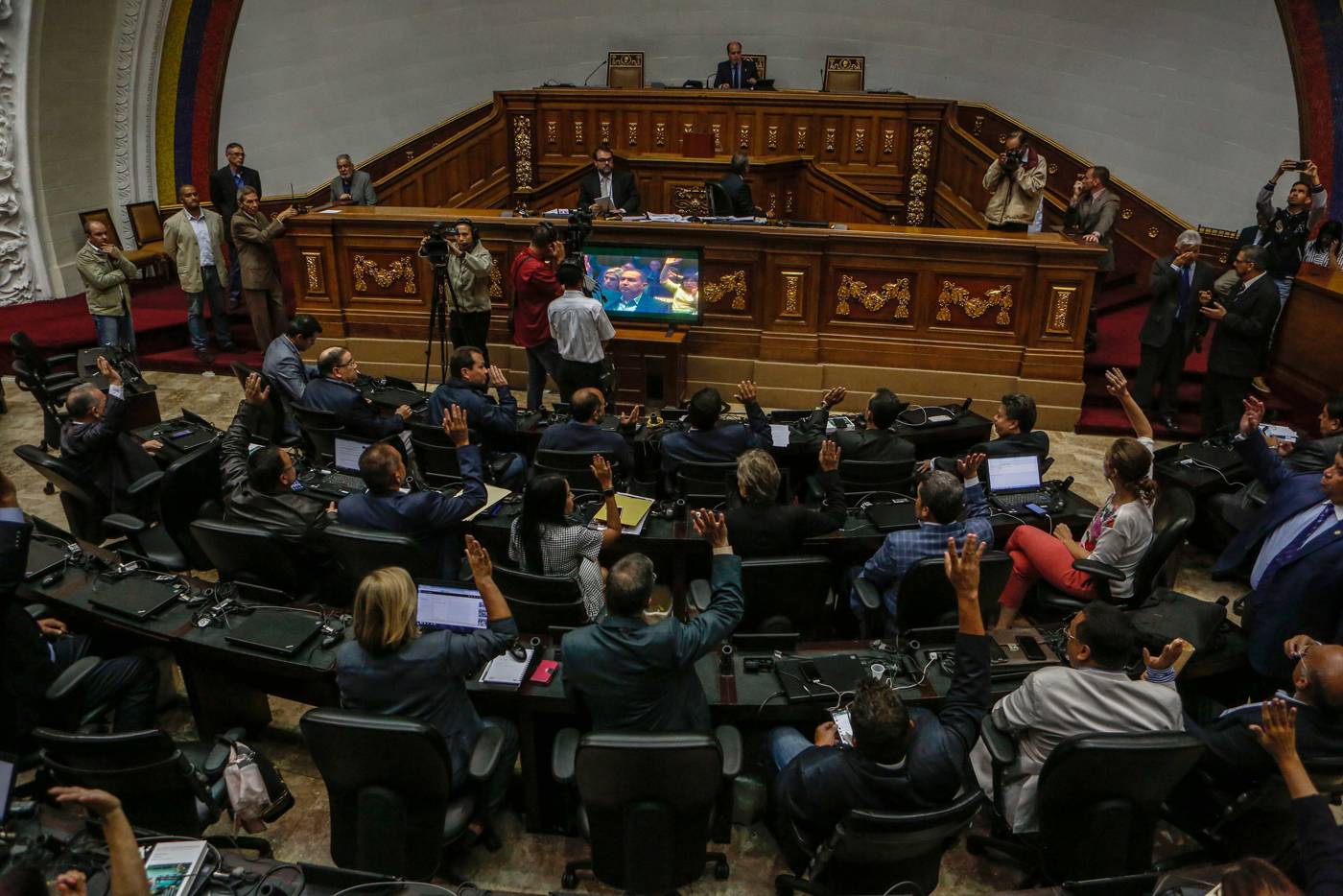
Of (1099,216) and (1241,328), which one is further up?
(1099,216)

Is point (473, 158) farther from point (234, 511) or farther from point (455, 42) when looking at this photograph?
point (234, 511)

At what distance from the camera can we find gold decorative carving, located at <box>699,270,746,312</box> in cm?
690

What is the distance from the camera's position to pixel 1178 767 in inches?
95.9

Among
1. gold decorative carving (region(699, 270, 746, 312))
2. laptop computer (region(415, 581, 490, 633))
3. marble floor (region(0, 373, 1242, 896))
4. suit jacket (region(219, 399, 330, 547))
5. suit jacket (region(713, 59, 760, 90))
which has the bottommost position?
marble floor (region(0, 373, 1242, 896))

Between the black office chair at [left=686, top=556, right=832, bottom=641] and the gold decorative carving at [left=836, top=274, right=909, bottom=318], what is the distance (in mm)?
3779

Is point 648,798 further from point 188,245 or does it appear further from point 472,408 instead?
point 188,245

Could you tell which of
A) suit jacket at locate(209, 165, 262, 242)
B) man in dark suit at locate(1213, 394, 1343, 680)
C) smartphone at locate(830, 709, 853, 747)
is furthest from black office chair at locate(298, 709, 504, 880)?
suit jacket at locate(209, 165, 262, 242)

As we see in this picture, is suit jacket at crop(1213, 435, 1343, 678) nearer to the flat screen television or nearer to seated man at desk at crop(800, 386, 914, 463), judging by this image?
seated man at desk at crop(800, 386, 914, 463)

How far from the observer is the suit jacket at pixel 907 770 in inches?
92.0

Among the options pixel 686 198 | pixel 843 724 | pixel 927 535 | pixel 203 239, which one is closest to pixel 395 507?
pixel 843 724

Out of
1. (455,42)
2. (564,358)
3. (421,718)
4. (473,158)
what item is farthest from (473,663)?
(455,42)

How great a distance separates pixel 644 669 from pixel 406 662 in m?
0.69

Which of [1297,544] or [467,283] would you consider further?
[467,283]

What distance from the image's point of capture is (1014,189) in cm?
717
